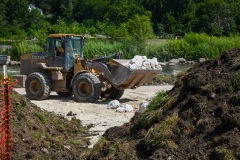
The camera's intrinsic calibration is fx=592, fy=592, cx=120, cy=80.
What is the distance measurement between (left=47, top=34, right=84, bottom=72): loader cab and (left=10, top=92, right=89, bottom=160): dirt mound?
18.6 feet

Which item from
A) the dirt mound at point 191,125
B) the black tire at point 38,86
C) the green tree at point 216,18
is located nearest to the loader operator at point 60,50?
the black tire at point 38,86

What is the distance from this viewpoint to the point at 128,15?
108000 millimetres

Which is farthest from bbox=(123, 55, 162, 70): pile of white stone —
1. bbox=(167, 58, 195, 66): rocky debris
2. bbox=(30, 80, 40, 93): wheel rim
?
bbox=(167, 58, 195, 66): rocky debris

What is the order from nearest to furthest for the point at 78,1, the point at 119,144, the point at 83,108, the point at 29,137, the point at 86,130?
the point at 119,144 → the point at 29,137 → the point at 86,130 → the point at 83,108 → the point at 78,1

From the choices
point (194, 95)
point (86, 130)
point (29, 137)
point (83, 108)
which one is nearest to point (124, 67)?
point (83, 108)

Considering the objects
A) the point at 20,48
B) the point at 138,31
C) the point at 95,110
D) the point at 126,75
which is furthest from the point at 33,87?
the point at 138,31

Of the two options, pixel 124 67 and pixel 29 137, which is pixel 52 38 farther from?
pixel 29 137

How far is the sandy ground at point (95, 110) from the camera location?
15.4 metres

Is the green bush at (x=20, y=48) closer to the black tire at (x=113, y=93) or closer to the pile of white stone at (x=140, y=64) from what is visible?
the black tire at (x=113, y=93)

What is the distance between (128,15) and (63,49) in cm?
8813

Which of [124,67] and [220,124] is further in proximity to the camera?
[124,67]

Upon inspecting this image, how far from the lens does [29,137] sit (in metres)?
11.3

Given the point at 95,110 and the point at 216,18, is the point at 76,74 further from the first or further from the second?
the point at 216,18

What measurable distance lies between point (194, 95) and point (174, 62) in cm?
4117
